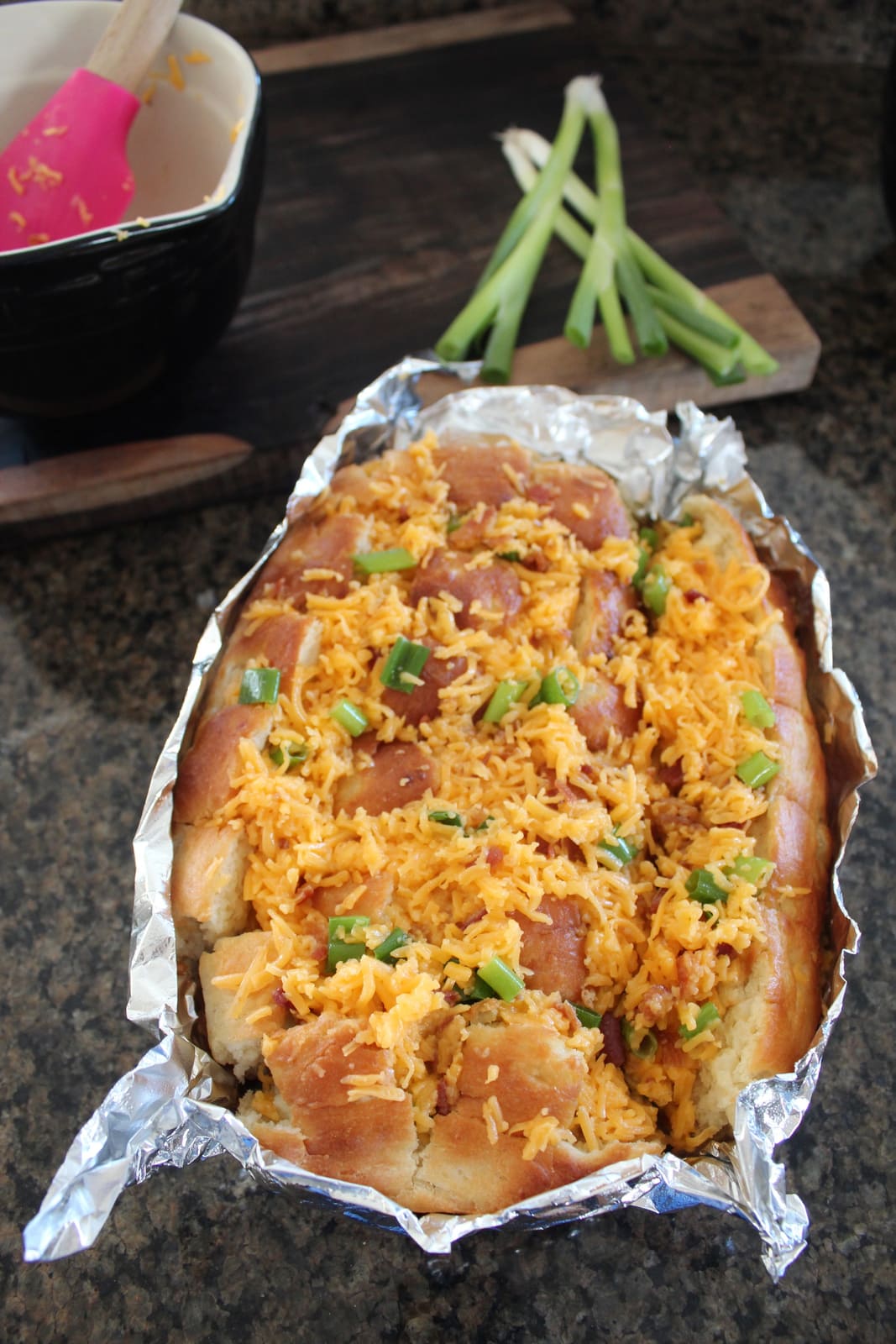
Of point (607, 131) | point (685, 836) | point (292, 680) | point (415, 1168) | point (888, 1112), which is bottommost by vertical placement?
point (888, 1112)

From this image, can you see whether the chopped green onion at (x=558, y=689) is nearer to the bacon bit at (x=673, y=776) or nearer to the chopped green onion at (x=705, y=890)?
the bacon bit at (x=673, y=776)

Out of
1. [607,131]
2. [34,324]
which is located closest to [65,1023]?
[34,324]

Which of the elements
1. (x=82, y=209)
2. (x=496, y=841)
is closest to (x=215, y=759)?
(x=496, y=841)

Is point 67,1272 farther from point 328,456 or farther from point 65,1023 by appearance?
point 328,456

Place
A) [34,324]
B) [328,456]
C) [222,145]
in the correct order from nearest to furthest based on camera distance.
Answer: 1. [34,324]
2. [328,456]
3. [222,145]

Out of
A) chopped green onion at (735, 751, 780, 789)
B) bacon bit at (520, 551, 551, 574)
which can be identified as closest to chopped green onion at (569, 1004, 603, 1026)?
chopped green onion at (735, 751, 780, 789)

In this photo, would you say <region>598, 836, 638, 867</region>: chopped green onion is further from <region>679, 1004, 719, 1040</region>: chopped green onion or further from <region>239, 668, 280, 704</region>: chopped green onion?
<region>239, 668, 280, 704</region>: chopped green onion

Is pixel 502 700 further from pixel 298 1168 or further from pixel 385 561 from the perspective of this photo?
pixel 298 1168
